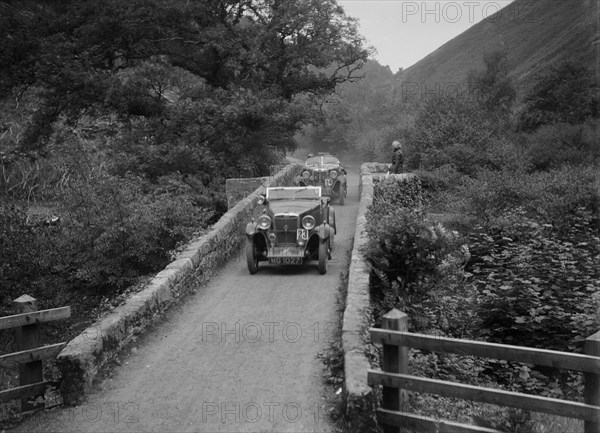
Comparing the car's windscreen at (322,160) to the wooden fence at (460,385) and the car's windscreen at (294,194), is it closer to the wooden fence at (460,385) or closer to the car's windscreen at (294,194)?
the car's windscreen at (294,194)

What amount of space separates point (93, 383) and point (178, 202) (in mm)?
8231

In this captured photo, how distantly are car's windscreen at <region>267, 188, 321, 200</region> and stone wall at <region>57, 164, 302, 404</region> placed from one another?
4.69 ft

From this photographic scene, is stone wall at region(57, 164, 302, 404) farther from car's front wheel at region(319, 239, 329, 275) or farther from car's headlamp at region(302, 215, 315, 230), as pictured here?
car's front wheel at region(319, 239, 329, 275)

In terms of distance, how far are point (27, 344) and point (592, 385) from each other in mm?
5491

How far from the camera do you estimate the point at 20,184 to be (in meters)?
24.2

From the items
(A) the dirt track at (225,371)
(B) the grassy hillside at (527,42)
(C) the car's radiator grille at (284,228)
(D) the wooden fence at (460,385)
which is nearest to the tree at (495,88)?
(B) the grassy hillside at (527,42)

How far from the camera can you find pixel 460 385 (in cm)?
529

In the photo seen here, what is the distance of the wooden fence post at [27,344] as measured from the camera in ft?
21.6

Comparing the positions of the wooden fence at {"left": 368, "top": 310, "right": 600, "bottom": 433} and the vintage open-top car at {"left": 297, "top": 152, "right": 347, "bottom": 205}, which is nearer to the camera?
the wooden fence at {"left": 368, "top": 310, "right": 600, "bottom": 433}

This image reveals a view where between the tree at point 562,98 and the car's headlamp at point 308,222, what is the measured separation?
61.5 feet

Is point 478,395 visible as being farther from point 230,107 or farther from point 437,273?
point 230,107

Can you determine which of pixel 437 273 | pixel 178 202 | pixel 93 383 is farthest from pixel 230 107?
pixel 93 383

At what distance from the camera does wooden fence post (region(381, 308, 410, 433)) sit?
5.70 metres

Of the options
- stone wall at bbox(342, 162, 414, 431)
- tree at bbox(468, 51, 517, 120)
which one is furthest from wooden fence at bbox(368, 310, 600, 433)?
tree at bbox(468, 51, 517, 120)
